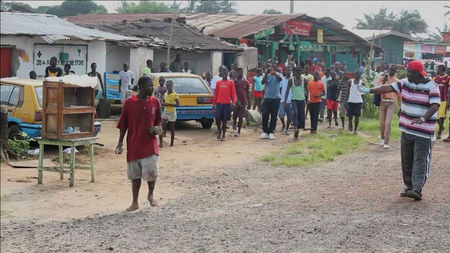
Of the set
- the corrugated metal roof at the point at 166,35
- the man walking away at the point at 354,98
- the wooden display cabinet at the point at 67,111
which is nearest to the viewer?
the wooden display cabinet at the point at 67,111

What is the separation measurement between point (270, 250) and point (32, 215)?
123 inches

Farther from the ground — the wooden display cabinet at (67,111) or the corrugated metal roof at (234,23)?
the corrugated metal roof at (234,23)

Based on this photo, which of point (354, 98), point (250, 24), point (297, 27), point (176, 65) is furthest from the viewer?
point (297, 27)

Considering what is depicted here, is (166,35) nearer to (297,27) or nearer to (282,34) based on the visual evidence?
(282,34)

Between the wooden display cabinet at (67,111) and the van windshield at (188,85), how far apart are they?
5769mm

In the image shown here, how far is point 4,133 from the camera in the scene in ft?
38.7

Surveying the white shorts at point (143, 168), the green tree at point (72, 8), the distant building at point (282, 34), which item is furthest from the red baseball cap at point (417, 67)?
the green tree at point (72, 8)

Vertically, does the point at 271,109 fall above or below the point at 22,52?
below

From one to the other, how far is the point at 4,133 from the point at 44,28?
792 cm

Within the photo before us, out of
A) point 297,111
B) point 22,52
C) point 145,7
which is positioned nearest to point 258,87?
point 297,111

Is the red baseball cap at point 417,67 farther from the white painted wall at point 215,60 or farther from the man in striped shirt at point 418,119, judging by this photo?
the white painted wall at point 215,60

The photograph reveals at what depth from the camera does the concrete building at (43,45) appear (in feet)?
59.2

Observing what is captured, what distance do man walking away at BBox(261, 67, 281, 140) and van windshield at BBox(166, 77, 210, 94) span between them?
5.94 feet

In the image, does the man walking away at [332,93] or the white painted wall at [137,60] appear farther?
the white painted wall at [137,60]
